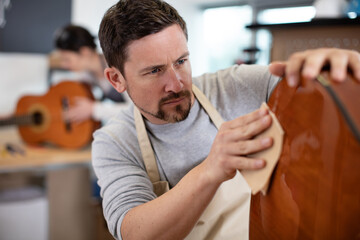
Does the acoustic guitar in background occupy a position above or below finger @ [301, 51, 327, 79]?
below

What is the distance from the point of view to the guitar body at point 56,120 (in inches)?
105

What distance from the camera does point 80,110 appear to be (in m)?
2.60

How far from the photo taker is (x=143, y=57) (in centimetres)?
91

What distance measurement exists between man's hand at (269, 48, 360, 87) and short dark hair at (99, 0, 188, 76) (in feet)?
1.30

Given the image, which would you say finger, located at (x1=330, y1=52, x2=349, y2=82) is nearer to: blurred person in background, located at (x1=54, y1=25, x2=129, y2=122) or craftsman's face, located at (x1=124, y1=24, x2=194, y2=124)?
craftsman's face, located at (x1=124, y1=24, x2=194, y2=124)

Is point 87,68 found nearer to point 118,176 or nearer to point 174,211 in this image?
point 118,176

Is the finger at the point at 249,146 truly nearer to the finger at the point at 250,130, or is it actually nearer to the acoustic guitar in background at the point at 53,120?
the finger at the point at 250,130

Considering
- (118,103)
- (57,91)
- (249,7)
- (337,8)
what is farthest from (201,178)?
(249,7)

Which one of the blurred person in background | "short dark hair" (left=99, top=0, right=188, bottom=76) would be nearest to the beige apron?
"short dark hair" (left=99, top=0, right=188, bottom=76)

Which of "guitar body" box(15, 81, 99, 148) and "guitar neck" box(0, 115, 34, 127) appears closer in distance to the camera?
"guitar body" box(15, 81, 99, 148)

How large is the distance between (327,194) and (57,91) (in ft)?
8.34

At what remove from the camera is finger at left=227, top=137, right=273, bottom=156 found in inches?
23.1

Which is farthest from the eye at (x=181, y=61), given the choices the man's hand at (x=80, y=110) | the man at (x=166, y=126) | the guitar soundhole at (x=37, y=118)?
the guitar soundhole at (x=37, y=118)

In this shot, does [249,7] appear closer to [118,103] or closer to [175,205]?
[118,103]
